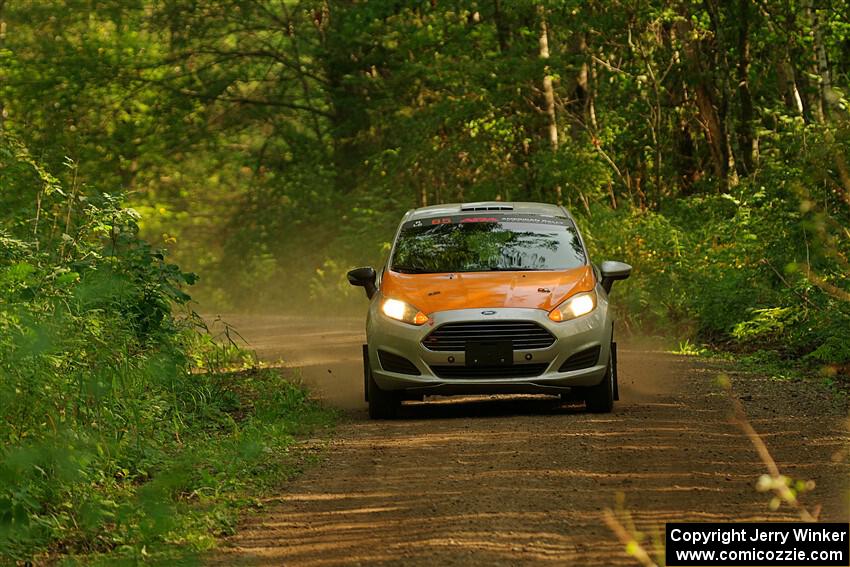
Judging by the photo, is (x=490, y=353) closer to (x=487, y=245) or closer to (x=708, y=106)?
(x=487, y=245)

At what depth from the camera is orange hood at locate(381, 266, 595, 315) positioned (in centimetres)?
1273

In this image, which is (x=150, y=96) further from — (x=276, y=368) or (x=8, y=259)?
(x=8, y=259)

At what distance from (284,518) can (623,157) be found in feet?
73.0

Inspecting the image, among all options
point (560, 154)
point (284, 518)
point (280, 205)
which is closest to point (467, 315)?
point (284, 518)

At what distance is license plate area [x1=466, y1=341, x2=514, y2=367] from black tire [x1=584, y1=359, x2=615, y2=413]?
79 centimetres

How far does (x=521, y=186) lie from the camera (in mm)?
30109

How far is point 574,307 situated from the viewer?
42.1 feet

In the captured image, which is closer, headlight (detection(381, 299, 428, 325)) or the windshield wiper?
headlight (detection(381, 299, 428, 325))

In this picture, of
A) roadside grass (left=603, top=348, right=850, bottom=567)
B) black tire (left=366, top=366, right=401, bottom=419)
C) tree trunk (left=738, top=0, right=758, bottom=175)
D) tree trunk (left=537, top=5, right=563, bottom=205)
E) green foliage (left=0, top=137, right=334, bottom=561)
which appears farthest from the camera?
tree trunk (left=537, top=5, right=563, bottom=205)

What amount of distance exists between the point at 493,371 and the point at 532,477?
3080 mm

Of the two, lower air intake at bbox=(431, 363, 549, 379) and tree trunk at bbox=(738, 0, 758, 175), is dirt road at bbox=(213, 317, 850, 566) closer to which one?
lower air intake at bbox=(431, 363, 549, 379)

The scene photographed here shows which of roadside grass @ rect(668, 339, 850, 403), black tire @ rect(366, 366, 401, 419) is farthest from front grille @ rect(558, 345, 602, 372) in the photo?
roadside grass @ rect(668, 339, 850, 403)

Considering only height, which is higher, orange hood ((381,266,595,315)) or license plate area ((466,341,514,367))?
orange hood ((381,266,595,315))

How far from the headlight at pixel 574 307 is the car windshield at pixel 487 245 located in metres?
0.65
